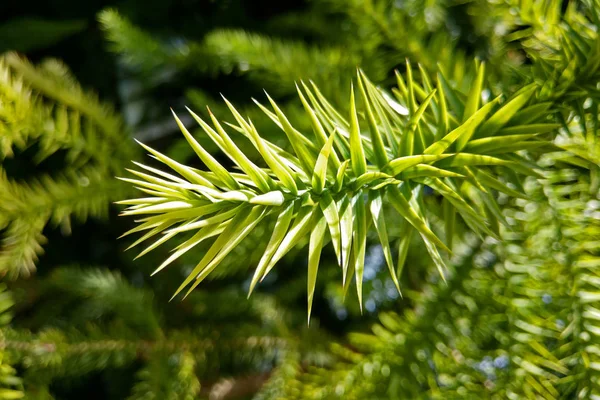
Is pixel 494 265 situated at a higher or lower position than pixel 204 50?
lower

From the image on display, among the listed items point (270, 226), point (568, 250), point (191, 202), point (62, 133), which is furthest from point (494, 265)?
point (62, 133)

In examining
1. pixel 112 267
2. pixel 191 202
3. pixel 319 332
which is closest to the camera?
pixel 191 202

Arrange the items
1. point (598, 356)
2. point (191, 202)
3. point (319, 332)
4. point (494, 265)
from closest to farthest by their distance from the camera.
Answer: point (191, 202) < point (598, 356) < point (494, 265) < point (319, 332)

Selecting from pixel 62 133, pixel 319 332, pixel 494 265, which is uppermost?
pixel 62 133

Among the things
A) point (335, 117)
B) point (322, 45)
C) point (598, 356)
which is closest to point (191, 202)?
point (335, 117)

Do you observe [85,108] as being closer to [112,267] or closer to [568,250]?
[112,267]

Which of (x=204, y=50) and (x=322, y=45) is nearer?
(x=204, y=50)
